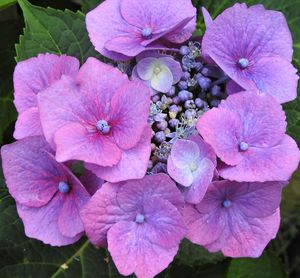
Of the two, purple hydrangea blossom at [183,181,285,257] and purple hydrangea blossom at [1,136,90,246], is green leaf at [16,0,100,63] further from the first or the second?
purple hydrangea blossom at [183,181,285,257]

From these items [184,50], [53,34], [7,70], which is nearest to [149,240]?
[184,50]

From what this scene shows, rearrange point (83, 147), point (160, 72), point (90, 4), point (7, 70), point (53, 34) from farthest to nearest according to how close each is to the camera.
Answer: point (7, 70) → point (90, 4) → point (53, 34) → point (160, 72) → point (83, 147)

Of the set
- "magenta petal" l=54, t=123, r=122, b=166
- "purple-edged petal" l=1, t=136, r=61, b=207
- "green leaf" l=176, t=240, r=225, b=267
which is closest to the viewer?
"magenta petal" l=54, t=123, r=122, b=166

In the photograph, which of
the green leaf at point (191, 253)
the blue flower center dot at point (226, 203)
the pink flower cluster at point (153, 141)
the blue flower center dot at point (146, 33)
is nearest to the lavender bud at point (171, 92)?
the pink flower cluster at point (153, 141)

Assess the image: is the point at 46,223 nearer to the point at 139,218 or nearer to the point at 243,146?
the point at 139,218

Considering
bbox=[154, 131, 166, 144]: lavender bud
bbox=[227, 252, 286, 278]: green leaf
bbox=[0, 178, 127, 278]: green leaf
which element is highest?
bbox=[154, 131, 166, 144]: lavender bud

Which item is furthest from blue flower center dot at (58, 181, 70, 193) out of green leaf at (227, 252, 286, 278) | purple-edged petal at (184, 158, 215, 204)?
green leaf at (227, 252, 286, 278)

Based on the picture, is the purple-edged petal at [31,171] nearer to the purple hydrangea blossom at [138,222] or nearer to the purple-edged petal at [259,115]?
the purple hydrangea blossom at [138,222]
